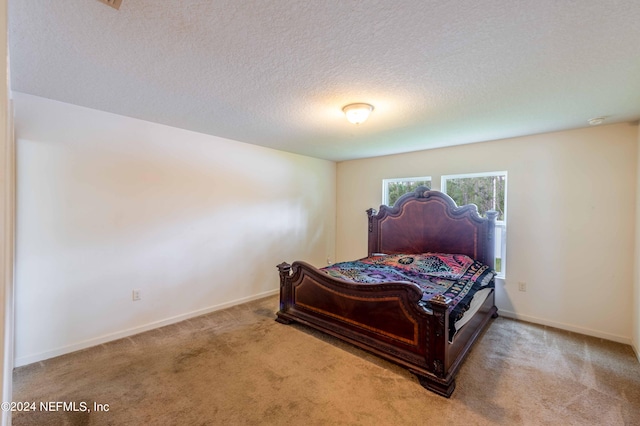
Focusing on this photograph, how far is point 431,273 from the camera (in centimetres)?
317

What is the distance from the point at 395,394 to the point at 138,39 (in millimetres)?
2807

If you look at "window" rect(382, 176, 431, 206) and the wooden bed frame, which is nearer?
the wooden bed frame

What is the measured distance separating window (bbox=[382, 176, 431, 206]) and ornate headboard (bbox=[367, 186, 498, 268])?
1.58ft

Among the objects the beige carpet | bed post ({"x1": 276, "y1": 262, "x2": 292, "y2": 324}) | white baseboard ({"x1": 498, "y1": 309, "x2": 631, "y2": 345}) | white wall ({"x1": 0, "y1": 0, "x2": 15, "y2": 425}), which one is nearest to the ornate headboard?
white baseboard ({"x1": 498, "y1": 309, "x2": 631, "y2": 345})

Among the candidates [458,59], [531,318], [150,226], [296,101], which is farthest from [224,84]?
[531,318]

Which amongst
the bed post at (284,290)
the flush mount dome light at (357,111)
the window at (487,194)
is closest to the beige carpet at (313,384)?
the bed post at (284,290)

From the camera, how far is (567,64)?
171 centimetres

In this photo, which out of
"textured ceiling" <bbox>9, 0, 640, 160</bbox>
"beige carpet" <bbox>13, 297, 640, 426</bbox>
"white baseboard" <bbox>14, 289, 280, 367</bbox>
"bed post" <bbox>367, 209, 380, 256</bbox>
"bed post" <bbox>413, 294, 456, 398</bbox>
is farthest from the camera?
"bed post" <bbox>367, 209, 380, 256</bbox>

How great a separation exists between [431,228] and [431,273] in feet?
2.67

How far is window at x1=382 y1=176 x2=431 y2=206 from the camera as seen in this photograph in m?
4.42

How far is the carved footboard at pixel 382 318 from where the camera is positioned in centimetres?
203

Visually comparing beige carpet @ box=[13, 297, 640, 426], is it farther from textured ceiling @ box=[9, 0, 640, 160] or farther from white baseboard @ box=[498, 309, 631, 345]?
textured ceiling @ box=[9, 0, 640, 160]

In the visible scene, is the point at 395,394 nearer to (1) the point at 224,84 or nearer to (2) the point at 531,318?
(2) the point at 531,318

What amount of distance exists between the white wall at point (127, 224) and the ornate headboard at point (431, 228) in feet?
5.46
